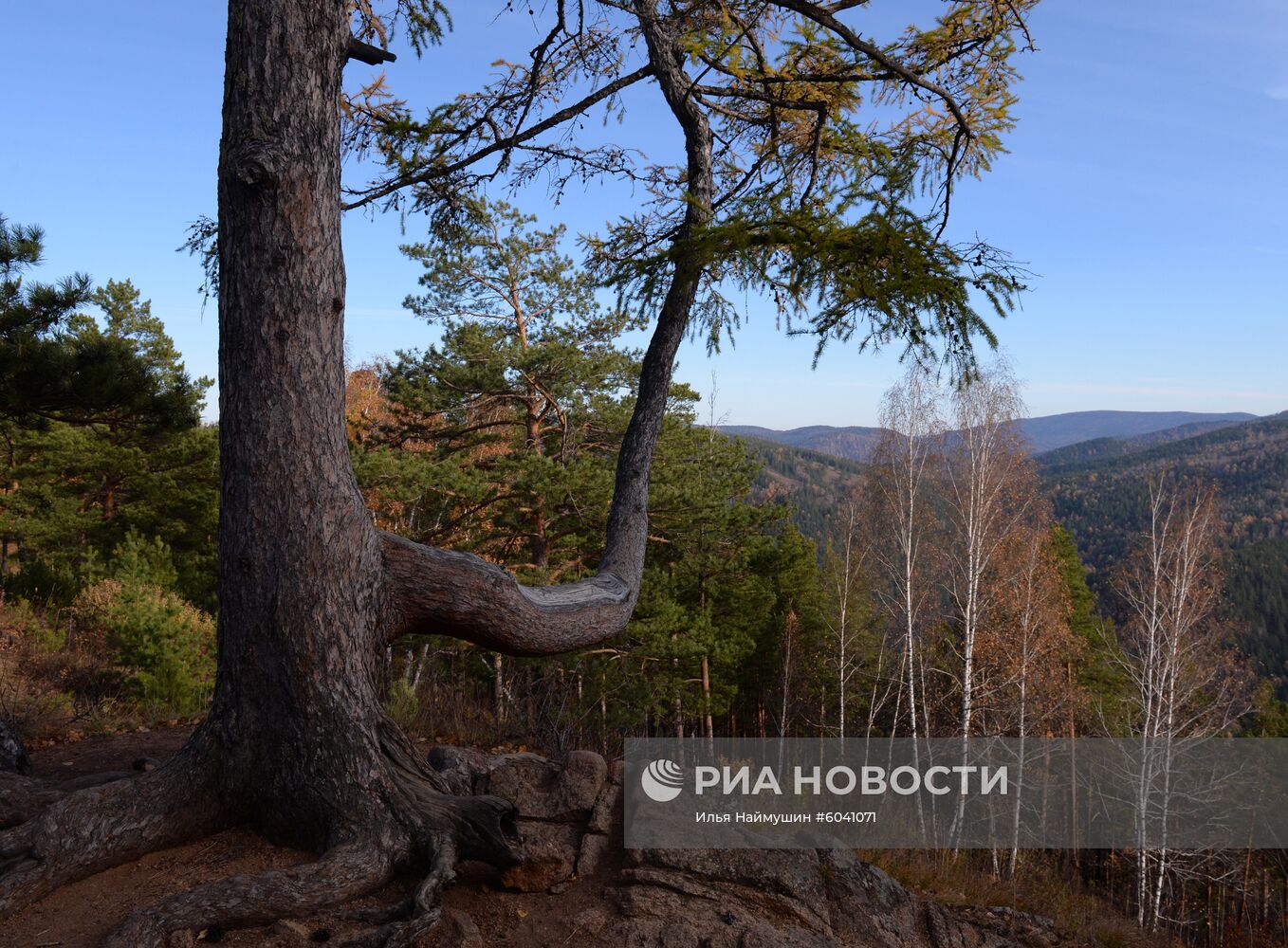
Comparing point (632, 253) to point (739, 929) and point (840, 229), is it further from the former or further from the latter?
point (739, 929)

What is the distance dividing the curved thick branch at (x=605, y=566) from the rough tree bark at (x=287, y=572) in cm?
24

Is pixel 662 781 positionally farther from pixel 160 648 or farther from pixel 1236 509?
pixel 1236 509

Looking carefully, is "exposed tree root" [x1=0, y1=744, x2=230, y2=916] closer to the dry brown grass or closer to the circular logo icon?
the circular logo icon

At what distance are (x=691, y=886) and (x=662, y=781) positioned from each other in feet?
2.44

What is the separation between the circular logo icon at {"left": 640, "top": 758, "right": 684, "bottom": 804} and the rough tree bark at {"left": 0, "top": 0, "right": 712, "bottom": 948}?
964 millimetres

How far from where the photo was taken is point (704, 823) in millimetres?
4289

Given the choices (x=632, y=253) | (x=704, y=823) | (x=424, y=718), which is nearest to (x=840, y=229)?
(x=632, y=253)

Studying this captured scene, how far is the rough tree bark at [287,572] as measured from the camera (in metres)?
3.40

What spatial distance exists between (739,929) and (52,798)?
3.34 m

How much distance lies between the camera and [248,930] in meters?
2.94

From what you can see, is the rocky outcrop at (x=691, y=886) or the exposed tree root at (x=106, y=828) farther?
the rocky outcrop at (x=691, y=886)

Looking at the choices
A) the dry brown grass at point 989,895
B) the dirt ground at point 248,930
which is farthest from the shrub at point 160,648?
the dry brown grass at point 989,895

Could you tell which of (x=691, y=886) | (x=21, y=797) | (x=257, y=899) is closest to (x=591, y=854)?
(x=691, y=886)

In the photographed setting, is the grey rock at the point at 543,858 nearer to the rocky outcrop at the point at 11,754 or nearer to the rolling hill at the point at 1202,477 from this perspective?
the rocky outcrop at the point at 11,754
